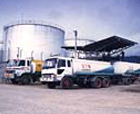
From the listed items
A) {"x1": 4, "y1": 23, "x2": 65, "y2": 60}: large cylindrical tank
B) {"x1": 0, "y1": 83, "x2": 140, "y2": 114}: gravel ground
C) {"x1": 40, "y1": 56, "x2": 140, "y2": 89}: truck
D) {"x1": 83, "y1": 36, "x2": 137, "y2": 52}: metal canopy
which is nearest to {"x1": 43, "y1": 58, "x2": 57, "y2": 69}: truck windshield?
{"x1": 40, "y1": 56, "x2": 140, "y2": 89}: truck

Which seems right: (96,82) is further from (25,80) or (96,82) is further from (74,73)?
(25,80)

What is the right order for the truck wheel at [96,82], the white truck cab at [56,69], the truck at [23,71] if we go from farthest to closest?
1. the truck at [23,71]
2. the truck wheel at [96,82]
3. the white truck cab at [56,69]

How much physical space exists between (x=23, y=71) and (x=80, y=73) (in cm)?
625

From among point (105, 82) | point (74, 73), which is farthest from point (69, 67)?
point (105, 82)

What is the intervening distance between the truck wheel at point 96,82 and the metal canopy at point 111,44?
5.80 meters

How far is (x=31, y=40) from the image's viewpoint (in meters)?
34.9

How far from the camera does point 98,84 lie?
17.9 metres

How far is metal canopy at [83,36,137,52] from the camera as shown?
22075mm

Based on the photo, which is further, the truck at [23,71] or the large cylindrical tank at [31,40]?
the large cylindrical tank at [31,40]

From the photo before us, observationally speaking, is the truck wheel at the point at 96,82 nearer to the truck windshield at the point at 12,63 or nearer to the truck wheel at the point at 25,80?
the truck wheel at the point at 25,80

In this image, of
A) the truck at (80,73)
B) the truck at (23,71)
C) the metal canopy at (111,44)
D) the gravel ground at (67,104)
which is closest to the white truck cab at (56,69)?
the truck at (80,73)

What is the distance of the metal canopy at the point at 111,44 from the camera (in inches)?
869

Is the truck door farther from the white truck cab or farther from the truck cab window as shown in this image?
the truck cab window

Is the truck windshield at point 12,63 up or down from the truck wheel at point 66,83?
up
